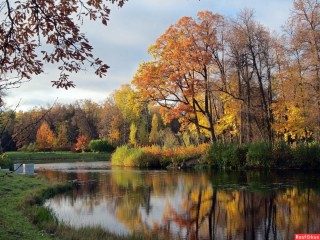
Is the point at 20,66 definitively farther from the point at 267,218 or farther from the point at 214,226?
the point at 267,218

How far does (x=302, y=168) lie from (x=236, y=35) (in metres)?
12.4

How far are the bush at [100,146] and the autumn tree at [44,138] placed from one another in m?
7.85

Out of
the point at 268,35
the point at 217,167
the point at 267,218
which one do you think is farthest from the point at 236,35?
the point at 267,218

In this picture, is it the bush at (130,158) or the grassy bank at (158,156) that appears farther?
the bush at (130,158)

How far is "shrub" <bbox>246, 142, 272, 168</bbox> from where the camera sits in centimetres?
2866

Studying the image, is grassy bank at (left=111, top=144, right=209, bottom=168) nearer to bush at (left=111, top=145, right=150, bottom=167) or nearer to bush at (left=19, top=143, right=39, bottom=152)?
bush at (left=111, top=145, right=150, bottom=167)

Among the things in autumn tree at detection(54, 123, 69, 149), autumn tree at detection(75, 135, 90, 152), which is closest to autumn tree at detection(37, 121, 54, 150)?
autumn tree at detection(54, 123, 69, 149)

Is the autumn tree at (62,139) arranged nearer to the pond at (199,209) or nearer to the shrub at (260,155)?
the shrub at (260,155)

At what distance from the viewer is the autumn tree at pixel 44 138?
65.8 meters

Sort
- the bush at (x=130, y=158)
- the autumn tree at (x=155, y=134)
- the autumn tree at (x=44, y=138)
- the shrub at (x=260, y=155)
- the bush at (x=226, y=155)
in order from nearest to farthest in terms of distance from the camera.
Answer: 1. the shrub at (x=260, y=155)
2. the bush at (x=226, y=155)
3. the bush at (x=130, y=158)
4. the autumn tree at (x=155, y=134)
5. the autumn tree at (x=44, y=138)

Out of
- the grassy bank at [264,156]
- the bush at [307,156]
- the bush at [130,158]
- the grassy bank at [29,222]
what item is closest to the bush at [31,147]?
the bush at [130,158]

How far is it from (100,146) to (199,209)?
169ft

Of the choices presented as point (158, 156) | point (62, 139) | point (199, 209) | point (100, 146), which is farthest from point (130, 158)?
point (62, 139)

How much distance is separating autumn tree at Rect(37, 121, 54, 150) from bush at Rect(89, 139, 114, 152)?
309 inches
